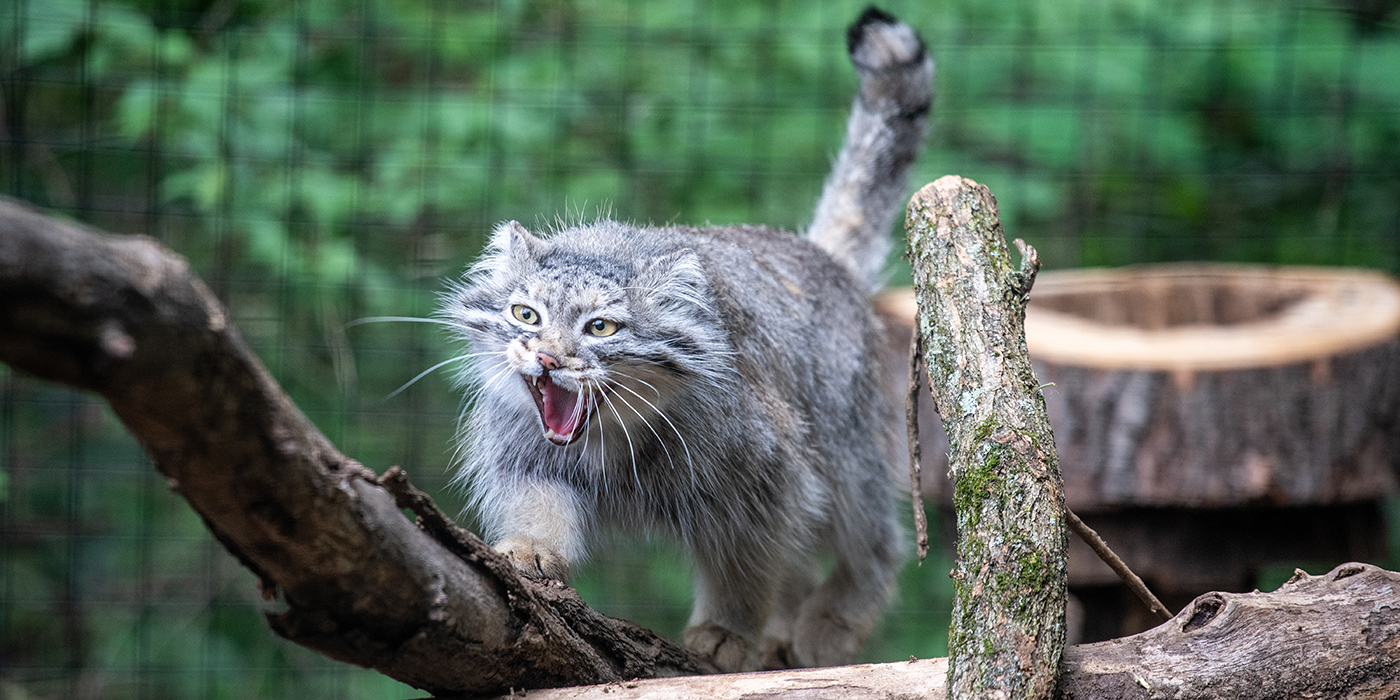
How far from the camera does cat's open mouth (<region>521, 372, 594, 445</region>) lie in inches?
91.3

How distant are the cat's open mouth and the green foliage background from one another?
2.75 meters

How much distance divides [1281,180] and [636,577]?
4493 millimetres

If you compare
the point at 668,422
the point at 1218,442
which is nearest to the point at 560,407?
the point at 668,422

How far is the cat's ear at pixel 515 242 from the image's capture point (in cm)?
264

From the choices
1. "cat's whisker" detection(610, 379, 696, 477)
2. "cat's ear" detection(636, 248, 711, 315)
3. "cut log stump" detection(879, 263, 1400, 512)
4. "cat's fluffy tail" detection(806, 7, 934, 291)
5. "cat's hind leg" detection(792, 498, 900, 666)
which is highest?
"cat's fluffy tail" detection(806, 7, 934, 291)

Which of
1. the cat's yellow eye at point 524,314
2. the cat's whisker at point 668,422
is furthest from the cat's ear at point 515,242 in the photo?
the cat's whisker at point 668,422

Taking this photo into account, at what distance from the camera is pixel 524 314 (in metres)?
2.46

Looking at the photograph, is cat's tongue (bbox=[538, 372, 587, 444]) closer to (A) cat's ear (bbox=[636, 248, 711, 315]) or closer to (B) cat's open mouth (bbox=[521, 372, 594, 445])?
(B) cat's open mouth (bbox=[521, 372, 594, 445])

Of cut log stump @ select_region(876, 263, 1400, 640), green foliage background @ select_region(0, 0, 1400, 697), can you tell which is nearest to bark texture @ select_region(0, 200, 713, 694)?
cut log stump @ select_region(876, 263, 1400, 640)

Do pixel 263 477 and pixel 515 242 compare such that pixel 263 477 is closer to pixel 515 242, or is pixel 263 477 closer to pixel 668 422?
pixel 668 422

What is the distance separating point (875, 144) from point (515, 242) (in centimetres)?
171

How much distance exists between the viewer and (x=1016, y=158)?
5980 millimetres

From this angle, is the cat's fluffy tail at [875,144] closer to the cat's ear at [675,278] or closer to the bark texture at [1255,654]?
the cat's ear at [675,278]

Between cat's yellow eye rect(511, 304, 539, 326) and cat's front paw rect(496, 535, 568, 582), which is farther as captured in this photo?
cat's yellow eye rect(511, 304, 539, 326)
